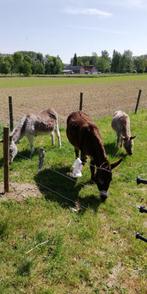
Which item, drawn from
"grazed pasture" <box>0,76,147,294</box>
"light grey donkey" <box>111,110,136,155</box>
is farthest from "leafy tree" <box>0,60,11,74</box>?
"grazed pasture" <box>0,76,147,294</box>

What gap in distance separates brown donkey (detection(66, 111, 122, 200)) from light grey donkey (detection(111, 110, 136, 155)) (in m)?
2.13

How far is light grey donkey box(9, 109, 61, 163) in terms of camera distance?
8.51 metres

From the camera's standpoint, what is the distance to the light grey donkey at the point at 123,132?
9789mm

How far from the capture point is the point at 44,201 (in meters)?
6.56

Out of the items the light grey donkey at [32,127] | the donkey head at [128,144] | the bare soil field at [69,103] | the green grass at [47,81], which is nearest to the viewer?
the light grey donkey at [32,127]

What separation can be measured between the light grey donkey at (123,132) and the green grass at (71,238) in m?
1.64

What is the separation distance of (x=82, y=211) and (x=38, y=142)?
16.4ft

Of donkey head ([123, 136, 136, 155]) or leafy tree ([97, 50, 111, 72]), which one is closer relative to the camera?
donkey head ([123, 136, 136, 155])

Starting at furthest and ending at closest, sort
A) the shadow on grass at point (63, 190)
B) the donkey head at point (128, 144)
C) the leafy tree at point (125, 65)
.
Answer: the leafy tree at point (125, 65) < the donkey head at point (128, 144) < the shadow on grass at point (63, 190)

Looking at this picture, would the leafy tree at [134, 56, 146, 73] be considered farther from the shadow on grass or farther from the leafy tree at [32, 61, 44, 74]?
the shadow on grass

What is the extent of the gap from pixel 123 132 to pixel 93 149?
10.6ft

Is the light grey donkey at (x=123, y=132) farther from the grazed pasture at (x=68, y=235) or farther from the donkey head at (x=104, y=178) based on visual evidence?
the donkey head at (x=104, y=178)

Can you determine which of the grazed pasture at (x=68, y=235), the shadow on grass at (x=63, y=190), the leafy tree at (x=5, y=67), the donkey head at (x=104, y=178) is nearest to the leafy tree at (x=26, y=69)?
the leafy tree at (x=5, y=67)

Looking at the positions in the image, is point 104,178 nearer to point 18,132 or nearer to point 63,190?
point 63,190
